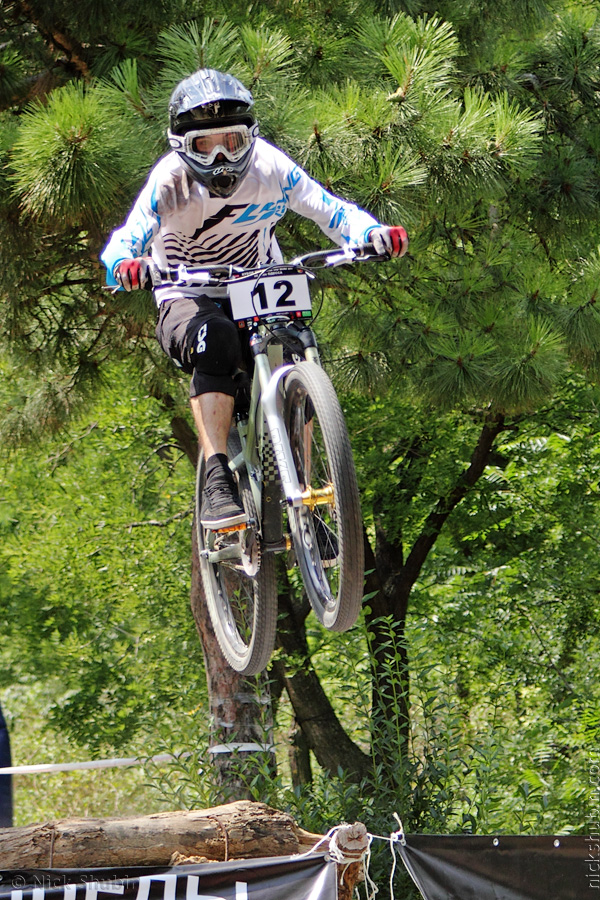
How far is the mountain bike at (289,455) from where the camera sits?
3.06 meters

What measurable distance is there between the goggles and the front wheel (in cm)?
77

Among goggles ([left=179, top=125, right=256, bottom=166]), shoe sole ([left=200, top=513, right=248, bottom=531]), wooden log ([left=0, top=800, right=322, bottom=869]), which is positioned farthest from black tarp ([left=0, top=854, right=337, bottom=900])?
goggles ([left=179, top=125, right=256, bottom=166])

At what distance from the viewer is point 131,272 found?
10.9ft

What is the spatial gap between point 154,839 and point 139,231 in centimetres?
214

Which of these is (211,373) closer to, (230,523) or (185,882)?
(230,523)

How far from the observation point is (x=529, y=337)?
15.4 feet

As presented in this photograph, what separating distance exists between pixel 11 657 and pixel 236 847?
846 centimetres

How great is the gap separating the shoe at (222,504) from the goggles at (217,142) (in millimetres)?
1012

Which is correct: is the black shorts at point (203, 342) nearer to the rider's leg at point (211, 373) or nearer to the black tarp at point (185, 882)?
the rider's leg at point (211, 373)

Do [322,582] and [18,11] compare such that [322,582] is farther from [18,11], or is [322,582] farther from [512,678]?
[512,678]

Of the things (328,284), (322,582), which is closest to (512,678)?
(328,284)

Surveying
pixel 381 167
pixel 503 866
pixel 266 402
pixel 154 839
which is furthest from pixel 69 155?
pixel 503 866

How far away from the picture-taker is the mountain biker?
3414 mm

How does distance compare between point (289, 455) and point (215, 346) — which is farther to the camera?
point (215, 346)
